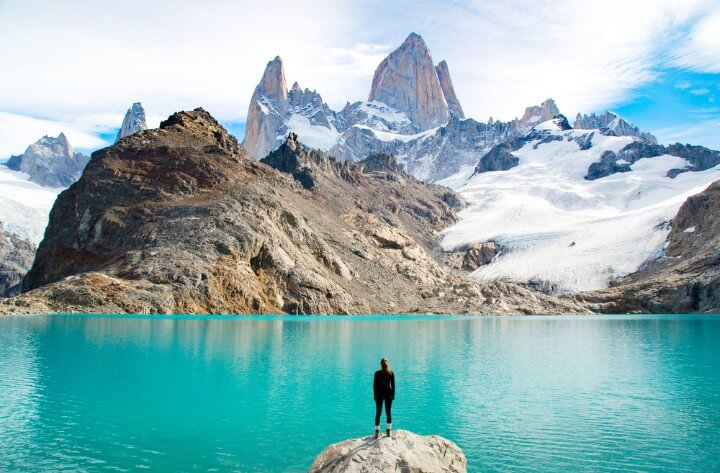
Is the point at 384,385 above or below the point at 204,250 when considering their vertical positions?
below

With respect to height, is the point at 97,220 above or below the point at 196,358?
above

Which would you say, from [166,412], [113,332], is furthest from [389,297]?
[166,412]

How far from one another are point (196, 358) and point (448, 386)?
18415mm

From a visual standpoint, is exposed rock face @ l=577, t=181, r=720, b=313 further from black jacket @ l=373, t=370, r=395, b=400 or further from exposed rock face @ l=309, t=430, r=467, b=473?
exposed rock face @ l=309, t=430, r=467, b=473

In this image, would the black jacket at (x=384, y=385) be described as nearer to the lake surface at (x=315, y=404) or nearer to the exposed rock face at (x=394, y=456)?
the exposed rock face at (x=394, y=456)

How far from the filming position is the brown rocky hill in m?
98.1

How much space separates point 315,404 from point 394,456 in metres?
14.2

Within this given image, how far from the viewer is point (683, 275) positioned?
518ft

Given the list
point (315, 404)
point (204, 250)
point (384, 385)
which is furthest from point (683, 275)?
point (384, 385)

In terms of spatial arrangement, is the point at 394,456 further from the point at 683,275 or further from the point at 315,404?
the point at 683,275

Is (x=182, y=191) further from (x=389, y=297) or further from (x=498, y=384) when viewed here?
(x=498, y=384)

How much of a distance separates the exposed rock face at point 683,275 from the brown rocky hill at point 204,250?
45.3 feet

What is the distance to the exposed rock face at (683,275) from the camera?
14788 cm

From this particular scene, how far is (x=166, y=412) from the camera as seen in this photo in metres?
26.8
